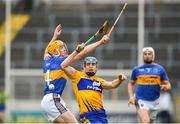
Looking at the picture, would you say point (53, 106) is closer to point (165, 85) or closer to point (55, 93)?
point (55, 93)

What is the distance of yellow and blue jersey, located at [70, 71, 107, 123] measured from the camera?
1571 centimetres

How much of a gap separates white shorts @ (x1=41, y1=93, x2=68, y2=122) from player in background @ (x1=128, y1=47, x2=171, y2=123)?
9.36ft

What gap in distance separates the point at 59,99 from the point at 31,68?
Answer: 1501cm

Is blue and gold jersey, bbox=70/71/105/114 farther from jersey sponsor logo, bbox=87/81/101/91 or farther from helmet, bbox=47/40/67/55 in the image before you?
helmet, bbox=47/40/67/55

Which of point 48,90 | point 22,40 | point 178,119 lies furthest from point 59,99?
point 22,40

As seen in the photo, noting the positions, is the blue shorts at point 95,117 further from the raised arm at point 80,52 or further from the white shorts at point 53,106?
the raised arm at point 80,52

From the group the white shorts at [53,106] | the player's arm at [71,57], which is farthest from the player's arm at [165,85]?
the player's arm at [71,57]

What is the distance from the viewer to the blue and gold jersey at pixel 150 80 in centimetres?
1867

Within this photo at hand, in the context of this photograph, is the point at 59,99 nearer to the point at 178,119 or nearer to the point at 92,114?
the point at 92,114

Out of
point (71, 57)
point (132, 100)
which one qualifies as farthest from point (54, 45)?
point (132, 100)

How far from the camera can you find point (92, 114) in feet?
51.5

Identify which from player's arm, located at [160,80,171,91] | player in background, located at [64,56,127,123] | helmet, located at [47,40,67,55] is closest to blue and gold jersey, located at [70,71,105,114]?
player in background, located at [64,56,127,123]

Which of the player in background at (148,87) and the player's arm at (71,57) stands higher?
the player's arm at (71,57)

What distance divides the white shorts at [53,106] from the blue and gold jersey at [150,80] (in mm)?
3093
